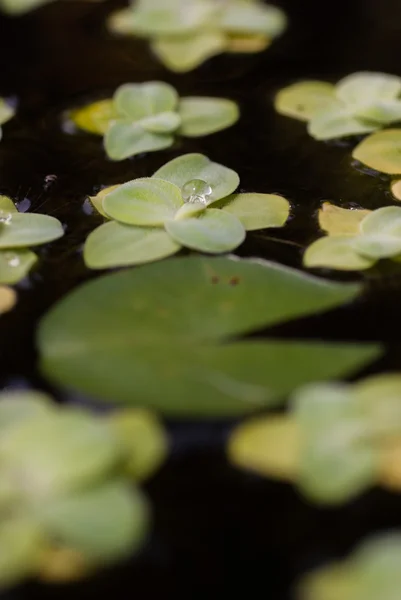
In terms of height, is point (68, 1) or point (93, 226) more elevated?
point (68, 1)

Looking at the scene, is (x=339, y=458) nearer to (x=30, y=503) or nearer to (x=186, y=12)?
(x=30, y=503)

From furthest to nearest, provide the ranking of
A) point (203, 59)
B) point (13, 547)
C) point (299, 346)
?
point (203, 59) → point (299, 346) → point (13, 547)

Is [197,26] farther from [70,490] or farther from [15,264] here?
[70,490]

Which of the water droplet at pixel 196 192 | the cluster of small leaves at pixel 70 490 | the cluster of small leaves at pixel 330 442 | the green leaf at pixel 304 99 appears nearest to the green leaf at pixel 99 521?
the cluster of small leaves at pixel 70 490

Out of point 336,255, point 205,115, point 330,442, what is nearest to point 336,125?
point 205,115

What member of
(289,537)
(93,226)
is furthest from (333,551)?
(93,226)

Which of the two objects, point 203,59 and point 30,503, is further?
point 203,59

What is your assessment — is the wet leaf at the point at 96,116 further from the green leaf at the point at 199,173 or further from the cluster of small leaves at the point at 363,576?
the cluster of small leaves at the point at 363,576
